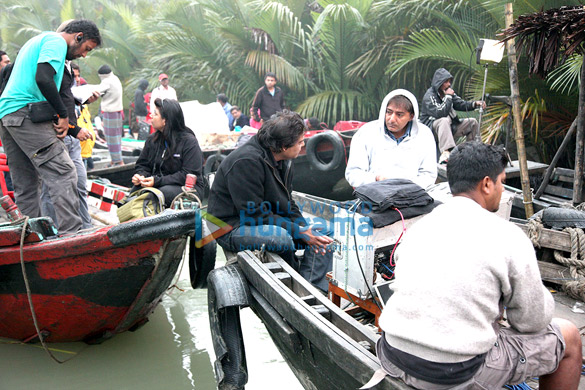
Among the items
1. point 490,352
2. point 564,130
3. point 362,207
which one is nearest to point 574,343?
point 490,352

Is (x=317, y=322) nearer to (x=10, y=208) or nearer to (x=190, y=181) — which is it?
(x=190, y=181)

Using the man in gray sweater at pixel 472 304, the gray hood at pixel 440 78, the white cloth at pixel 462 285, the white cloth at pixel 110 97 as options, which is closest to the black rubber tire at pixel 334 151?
the gray hood at pixel 440 78

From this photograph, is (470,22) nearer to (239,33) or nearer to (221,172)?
(239,33)

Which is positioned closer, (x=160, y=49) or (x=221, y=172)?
(x=221, y=172)

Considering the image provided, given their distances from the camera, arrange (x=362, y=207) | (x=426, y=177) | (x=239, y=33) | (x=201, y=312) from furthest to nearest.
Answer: (x=239, y=33), (x=201, y=312), (x=426, y=177), (x=362, y=207)

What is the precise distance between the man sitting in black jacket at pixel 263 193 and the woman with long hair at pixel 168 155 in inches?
46.8

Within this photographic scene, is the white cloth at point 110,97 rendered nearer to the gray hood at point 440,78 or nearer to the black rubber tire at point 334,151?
the black rubber tire at point 334,151

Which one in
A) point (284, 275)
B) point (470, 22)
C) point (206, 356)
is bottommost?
point (206, 356)

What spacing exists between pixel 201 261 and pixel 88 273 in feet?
2.50

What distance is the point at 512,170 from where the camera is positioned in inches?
224

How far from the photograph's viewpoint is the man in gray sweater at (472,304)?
5.20 ft

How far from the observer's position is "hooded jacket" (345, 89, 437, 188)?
144 inches

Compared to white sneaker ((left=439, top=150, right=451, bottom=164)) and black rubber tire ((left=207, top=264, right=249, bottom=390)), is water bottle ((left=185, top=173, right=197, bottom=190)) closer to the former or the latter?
black rubber tire ((left=207, top=264, right=249, bottom=390))

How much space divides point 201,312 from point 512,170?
372 cm
